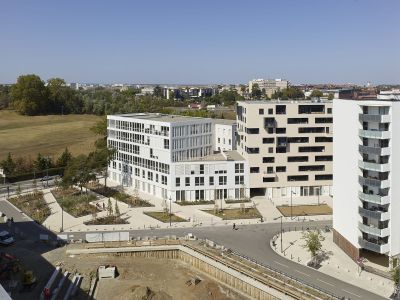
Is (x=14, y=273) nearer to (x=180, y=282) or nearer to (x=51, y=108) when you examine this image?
(x=180, y=282)

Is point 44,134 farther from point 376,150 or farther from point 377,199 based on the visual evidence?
point 377,199

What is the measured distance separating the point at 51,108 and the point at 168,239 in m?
130

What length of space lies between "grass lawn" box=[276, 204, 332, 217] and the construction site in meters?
18.2

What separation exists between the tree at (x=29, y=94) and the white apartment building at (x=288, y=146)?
108 metres

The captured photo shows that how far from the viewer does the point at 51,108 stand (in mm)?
173500

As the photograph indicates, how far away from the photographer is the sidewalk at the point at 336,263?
42969mm

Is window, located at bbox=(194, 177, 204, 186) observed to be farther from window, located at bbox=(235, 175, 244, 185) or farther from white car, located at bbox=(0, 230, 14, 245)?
white car, located at bbox=(0, 230, 14, 245)

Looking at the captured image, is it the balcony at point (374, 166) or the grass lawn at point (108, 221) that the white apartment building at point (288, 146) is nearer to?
the grass lawn at point (108, 221)

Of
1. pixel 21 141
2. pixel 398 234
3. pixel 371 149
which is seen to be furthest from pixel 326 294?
pixel 21 141

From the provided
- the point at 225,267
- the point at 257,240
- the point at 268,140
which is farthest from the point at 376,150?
the point at 268,140

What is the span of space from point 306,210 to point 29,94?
12194 cm

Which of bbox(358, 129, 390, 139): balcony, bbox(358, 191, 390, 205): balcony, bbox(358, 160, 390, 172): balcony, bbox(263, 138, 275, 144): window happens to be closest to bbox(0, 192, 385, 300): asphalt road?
bbox(358, 191, 390, 205): balcony

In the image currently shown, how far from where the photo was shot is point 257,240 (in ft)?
183

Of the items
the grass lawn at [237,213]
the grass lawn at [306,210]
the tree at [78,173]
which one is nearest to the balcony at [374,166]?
the grass lawn at [306,210]
